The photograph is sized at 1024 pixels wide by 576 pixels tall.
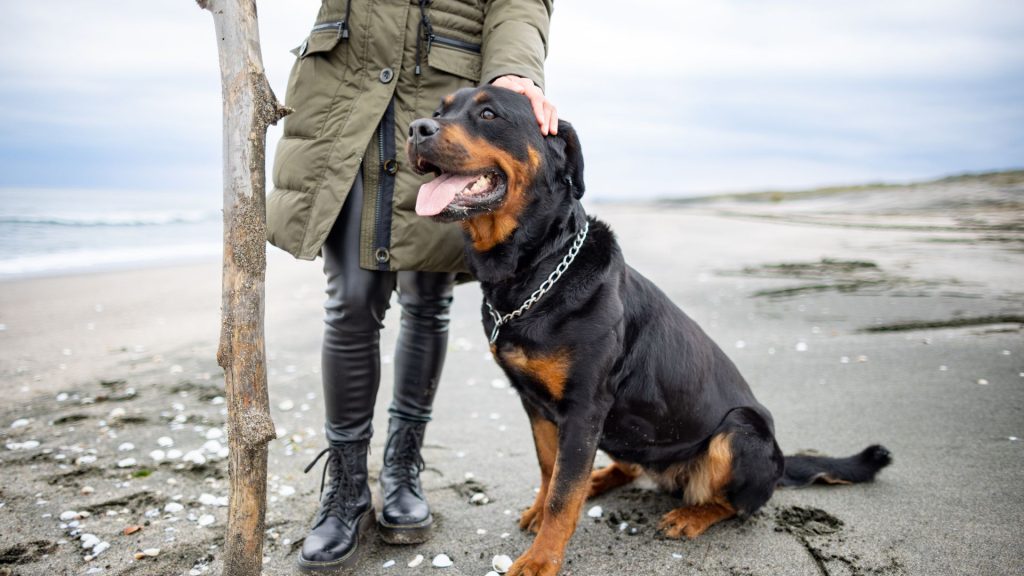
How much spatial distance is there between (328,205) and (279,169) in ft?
1.22

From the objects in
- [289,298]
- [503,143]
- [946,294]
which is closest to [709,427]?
[503,143]

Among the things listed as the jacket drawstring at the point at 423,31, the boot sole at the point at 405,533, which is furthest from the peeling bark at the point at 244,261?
the jacket drawstring at the point at 423,31

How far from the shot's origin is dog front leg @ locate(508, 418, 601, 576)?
261cm

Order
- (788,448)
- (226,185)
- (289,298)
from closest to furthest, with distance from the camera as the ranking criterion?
(226,185), (788,448), (289,298)

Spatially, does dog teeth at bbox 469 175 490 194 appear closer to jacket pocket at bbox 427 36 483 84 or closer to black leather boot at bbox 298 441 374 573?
jacket pocket at bbox 427 36 483 84

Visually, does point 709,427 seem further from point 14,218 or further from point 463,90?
point 14,218

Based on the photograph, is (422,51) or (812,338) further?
(812,338)

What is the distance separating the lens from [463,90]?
9.04 feet

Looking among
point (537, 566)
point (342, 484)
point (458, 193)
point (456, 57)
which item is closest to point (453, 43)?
point (456, 57)

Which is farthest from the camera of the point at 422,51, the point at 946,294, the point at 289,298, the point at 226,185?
the point at 289,298

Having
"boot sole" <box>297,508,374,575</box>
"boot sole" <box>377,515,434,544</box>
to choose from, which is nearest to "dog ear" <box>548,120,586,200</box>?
"boot sole" <box>377,515,434,544</box>

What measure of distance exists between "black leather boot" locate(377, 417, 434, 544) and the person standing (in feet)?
0.03

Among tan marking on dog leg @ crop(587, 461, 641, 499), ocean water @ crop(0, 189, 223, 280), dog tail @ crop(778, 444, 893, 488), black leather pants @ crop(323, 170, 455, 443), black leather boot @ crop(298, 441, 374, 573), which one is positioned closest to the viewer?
black leather boot @ crop(298, 441, 374, 573)

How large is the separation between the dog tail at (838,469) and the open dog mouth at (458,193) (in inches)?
77.9
